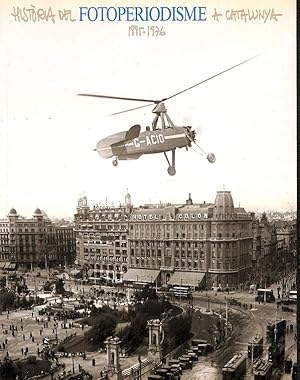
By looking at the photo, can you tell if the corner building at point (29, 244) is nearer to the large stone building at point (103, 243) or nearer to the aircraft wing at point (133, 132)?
the large stone building at point (103, 243)

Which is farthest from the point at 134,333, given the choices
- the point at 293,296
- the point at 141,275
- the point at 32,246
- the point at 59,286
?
the point at 293,296

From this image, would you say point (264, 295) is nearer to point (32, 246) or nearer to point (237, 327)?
point (237, 327)

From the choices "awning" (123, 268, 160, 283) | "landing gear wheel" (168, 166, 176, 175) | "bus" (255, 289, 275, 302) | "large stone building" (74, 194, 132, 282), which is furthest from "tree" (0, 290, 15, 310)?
"bus" (255, 289, 275, 302)

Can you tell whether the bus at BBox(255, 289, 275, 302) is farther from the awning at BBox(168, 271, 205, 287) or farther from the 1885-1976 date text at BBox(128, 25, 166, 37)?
the 1885-1976 date text at BBox(128, 25, 166, 37)

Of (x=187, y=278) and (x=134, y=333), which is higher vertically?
(x=187, y=278)

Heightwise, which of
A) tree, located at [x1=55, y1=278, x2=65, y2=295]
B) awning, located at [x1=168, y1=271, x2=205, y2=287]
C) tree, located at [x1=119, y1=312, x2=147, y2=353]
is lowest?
tree, located at [x1=119, y1=312, x2=147, y2=353]

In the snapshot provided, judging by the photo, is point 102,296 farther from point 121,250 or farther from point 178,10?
point 178,10

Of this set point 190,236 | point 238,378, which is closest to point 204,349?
point 238,378

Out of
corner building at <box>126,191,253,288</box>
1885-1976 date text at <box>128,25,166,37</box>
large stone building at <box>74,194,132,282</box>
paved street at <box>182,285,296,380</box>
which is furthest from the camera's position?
large stone building at <box>74,194,132,282</box>
